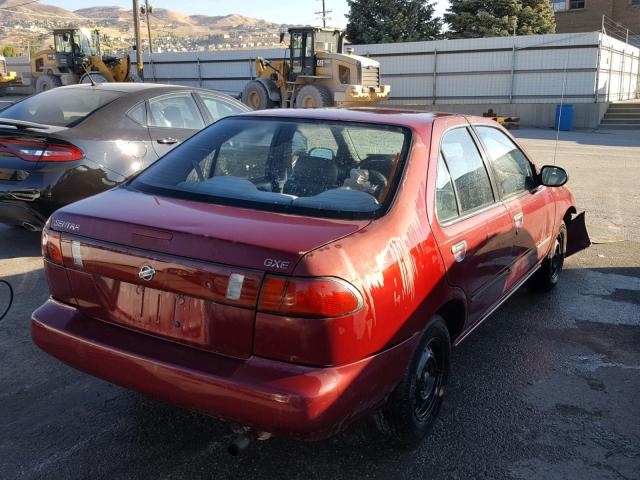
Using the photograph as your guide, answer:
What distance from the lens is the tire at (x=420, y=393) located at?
2668mm

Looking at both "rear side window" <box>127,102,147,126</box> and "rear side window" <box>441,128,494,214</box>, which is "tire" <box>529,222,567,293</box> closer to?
"rear side window" <box>441,128,494,214</box>

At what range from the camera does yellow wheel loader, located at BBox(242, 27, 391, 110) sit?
21.1m

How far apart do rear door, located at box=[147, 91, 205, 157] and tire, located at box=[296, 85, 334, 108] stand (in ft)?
48.4

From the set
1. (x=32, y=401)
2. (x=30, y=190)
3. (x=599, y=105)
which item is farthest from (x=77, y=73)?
(x=32, y=401)

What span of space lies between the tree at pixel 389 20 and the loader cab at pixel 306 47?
13549 millimetres

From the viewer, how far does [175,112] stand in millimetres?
6422

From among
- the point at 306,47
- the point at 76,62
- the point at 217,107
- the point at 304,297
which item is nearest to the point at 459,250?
the point at 304,297

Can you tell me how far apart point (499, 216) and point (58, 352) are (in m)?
2.47

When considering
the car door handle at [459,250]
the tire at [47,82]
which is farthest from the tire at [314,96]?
the car door handle at [459,250]

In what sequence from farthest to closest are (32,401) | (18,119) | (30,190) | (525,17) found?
1. (525,17)
2. (18,119)
3. (30,190)
4. (32,401)

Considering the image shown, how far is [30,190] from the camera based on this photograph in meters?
5.24

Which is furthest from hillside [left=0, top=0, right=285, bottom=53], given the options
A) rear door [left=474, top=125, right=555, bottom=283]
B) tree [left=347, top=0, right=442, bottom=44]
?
rear door [left=474, top=125, right=555, bottom=283]

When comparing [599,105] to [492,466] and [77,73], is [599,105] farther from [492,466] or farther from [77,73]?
[492,466]

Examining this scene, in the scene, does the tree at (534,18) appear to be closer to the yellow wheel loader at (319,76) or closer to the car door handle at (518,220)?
the yellow wheel loader at (319,76)
